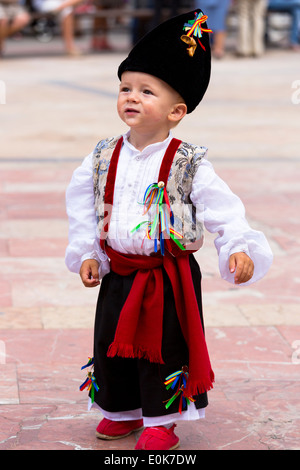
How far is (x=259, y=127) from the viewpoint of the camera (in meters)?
8.45

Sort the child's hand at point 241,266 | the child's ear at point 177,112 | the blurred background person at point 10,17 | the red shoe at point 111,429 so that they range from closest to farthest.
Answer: the child's hand at point 241,266
the child's ear at point 177,112
the red shoe at point 111,429
the blurred background person at point 10,17

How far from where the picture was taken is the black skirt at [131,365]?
2750 mm

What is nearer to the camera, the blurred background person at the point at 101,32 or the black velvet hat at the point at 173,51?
the black velvet hat at the point at 173,51

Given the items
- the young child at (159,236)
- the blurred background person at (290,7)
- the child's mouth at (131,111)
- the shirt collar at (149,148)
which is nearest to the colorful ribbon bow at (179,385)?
the young child at (159,236)

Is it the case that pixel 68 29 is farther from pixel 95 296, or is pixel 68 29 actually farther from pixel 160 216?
pixel 160 216

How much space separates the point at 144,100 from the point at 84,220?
1.40 ft

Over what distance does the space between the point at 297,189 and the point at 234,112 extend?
3264 mm

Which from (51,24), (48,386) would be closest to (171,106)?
(48,386)

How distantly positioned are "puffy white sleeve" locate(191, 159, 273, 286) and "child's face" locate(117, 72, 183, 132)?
20cm

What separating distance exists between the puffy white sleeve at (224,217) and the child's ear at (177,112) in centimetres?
16

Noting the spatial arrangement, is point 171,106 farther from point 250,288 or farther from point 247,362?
point 250,288

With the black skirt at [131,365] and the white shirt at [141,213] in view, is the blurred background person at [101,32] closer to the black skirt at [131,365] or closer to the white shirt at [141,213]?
the white shirt at [141,213]

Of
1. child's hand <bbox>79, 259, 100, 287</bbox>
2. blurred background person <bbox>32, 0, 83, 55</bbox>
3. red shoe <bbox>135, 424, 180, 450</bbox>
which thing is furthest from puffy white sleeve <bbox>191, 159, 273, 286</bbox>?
blurred background person <bbox>32, 0, 83, 55</bbox>

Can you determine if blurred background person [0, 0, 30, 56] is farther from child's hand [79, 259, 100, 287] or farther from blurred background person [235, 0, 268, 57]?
child's hand [79, 259, 100, 287]
